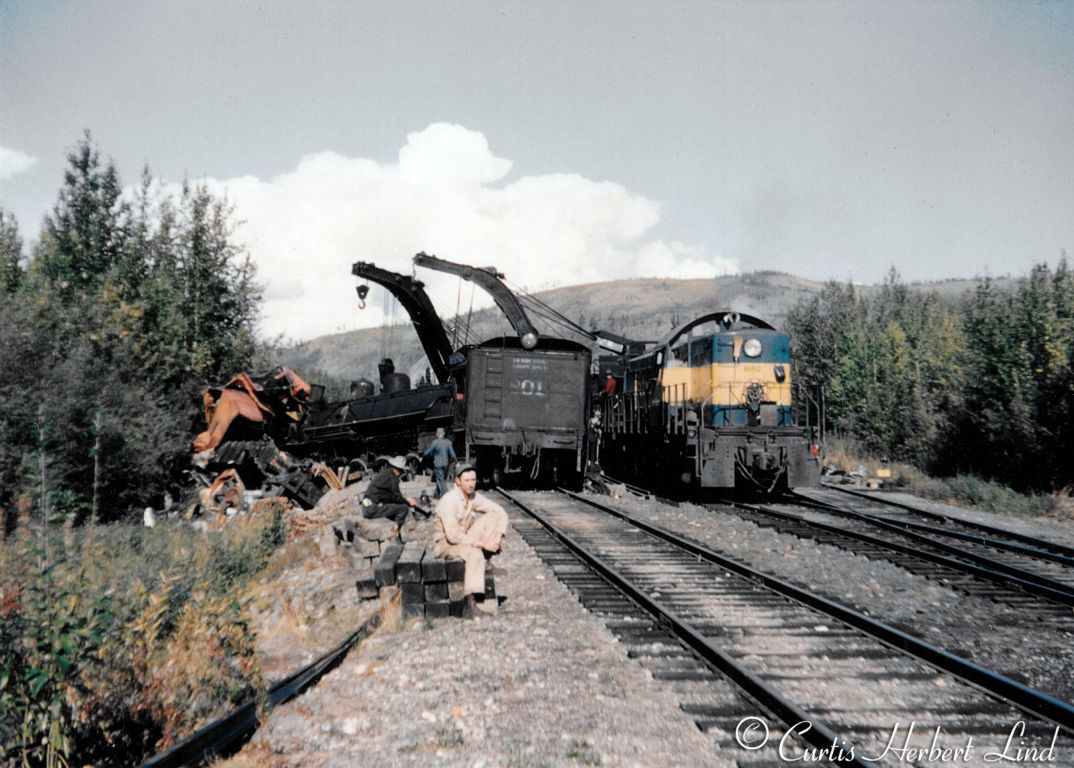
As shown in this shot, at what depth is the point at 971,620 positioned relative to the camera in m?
7.28

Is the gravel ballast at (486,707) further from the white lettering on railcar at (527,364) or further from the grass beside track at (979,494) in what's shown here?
the grass beside track at (979,494)

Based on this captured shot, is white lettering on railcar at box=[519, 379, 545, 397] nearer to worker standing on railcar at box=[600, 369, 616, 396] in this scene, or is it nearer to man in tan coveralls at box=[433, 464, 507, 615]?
worker standing on railcar at box=[600, 369, 616, 396]

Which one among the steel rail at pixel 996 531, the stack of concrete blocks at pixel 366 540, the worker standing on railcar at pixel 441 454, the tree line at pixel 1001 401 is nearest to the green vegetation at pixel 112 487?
the stack of concrete blocks at pixel 366 540

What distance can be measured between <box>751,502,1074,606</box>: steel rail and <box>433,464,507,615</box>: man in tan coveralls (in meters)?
5.66

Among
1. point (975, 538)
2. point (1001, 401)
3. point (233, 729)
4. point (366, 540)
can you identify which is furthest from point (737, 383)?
point (233, 729)

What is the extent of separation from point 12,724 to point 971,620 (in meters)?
7.44

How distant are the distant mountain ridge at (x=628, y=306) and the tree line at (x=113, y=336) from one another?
229ft

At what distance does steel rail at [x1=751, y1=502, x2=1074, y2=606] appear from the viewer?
818 cm

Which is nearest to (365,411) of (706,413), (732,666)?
(706,413)

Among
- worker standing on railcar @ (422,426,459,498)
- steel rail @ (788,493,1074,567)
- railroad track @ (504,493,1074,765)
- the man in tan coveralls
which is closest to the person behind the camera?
railroad track @ (504,493,1074,765)

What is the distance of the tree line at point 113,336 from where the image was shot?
51.8 ft

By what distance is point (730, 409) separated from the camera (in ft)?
53.6

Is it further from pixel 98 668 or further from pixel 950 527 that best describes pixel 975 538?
pixel 98 668
